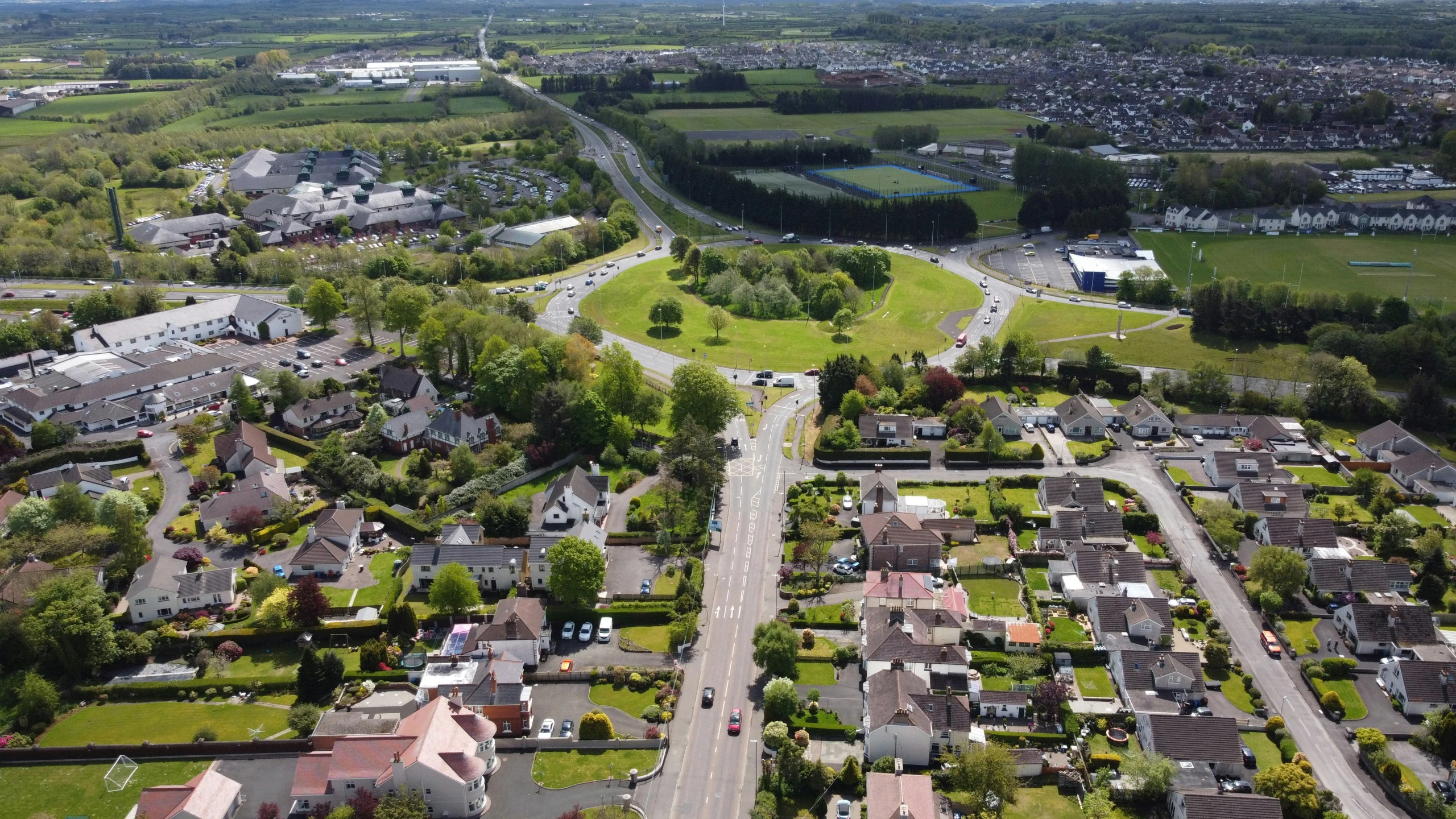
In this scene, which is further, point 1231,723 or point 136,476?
point 136,476

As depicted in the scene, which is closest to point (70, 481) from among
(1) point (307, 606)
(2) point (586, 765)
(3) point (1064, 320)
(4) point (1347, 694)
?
(1) point (307, 606)

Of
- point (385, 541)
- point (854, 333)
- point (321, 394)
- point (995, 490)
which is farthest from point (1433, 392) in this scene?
point (321, 394)

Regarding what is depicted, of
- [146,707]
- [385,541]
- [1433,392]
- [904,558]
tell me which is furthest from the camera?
[1433,392]

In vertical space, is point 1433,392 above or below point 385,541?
above

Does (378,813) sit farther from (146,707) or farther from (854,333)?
(854,333)

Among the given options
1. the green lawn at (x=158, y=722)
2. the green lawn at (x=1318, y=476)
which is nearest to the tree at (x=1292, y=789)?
the green lawn at (x=1318, y=476)

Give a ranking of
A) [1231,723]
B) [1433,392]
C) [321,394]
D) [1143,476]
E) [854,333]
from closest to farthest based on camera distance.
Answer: [1231,723] < [1143,476] < [1433,392] < [321,394] < [854,333]

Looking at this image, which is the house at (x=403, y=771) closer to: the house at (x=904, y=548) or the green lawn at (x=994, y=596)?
the house at (x=904, y=548)
